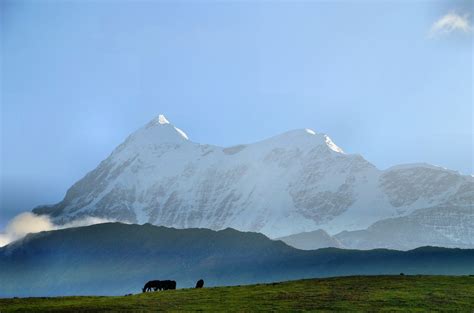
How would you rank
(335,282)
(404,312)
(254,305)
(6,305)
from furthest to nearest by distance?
1. (335,282)
2. (6,305)
3. (254,305)
4. (404,312)

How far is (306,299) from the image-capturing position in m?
60.7

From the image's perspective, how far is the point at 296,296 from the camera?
205 ft

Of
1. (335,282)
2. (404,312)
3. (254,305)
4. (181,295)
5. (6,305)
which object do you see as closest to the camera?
(404,312)

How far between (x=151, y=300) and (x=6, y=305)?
43.1 ft

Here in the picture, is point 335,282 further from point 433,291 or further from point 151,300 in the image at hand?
point 151,300

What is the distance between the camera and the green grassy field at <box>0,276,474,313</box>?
5712cm

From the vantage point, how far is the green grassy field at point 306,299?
5712cm

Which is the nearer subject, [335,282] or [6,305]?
[6,305]

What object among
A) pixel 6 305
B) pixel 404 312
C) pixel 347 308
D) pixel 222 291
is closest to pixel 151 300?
pixel 222 291

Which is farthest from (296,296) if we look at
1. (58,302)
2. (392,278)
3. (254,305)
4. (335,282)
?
(58,302)

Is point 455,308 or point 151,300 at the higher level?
point 151,300

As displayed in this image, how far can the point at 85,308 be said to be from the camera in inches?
2312

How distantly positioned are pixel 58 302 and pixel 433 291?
35616 mm

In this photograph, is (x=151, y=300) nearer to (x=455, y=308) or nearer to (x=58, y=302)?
(x=58, y=302)
